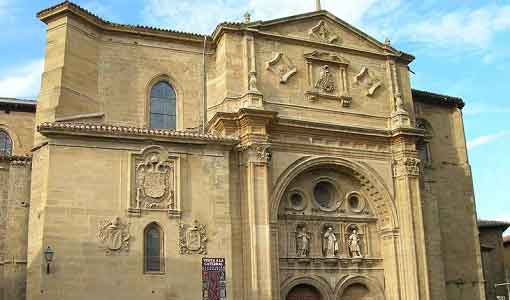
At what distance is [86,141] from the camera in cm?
1822

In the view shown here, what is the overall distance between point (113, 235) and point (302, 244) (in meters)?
6.53

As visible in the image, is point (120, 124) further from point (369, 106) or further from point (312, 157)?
point (369, 106)

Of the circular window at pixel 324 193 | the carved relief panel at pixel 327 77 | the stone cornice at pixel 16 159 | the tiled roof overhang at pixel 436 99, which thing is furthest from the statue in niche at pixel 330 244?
the stone cornice at pixel 16 159

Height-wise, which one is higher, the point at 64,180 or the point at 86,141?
the point at 86,141

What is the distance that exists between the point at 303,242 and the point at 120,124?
7.28 m

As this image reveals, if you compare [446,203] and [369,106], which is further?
[446,203]

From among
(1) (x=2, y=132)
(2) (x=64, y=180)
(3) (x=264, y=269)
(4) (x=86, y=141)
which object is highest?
(1) (x=2, y=132)

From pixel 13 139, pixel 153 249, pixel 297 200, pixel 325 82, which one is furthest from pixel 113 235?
pixel 325 82

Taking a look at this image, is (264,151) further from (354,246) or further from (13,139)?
(13,139)

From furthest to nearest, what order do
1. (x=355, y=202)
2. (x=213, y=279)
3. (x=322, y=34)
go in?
1. (x=322, y=34)
2. (x=355, y=202)
3. (x=213, y=279)

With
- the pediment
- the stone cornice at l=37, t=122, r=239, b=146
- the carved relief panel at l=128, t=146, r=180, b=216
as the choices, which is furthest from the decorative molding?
the pediment

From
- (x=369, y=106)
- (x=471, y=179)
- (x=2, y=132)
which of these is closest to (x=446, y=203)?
(x=471, y=179)

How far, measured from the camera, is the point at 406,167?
22.6m

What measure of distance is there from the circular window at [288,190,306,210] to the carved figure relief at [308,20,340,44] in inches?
231
